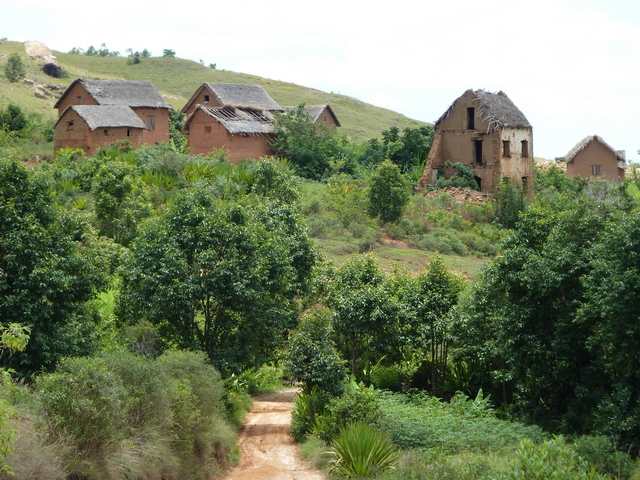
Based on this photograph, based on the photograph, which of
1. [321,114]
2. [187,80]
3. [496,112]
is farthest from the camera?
[187,80]

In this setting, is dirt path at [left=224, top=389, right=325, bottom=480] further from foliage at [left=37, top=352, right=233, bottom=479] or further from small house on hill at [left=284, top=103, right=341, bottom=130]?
small house on hill at [left=284, top=103, right=341, bottom=130]

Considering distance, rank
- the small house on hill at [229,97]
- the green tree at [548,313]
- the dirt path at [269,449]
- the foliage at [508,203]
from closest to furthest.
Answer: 1. the dirt path at [269,449]
2. the green tree at [548,313]
3. the foliage at [508,203]
4. the small house on hill at [229,97]

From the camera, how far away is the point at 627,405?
13.5 m

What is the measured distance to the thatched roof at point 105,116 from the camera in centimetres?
3547

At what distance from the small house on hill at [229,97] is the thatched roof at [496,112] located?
1135 centimetres

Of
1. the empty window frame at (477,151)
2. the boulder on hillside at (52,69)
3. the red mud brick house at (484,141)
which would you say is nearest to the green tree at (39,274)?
the red mud brick house at (484,141)

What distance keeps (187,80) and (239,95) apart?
39570mm

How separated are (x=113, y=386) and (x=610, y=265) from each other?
907 cm

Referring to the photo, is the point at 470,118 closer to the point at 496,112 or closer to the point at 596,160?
the point at 496,112

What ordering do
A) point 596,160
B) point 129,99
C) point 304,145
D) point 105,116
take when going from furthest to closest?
point 596,160, point 129,99, point 304,145, point 105,116

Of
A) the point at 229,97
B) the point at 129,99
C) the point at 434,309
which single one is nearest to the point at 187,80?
the point at 229,97

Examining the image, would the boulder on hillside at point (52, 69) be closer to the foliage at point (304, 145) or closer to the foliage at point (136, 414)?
the foliage at point (304, 145)

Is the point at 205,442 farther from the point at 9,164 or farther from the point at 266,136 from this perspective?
the point at 266,136

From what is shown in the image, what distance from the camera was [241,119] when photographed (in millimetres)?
40344
